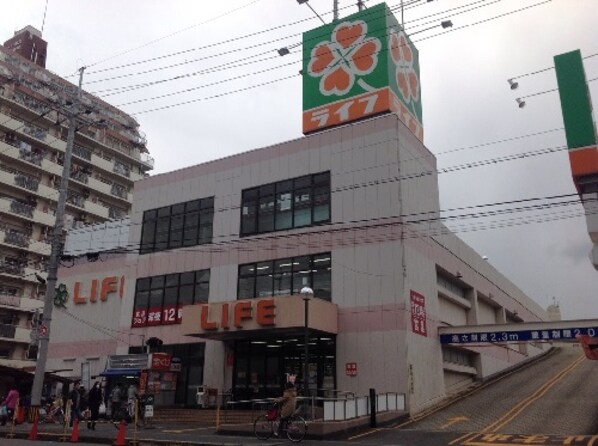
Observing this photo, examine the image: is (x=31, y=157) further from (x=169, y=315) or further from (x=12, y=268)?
(x=169, y=315)

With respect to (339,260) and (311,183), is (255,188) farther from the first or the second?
(339,260)

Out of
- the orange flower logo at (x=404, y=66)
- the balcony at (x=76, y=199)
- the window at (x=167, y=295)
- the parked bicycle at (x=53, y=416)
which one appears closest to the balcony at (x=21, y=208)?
the balcony at (x=76, y=199)

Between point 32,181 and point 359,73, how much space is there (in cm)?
4150

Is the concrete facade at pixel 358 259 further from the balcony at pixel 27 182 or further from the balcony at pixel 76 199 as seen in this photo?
the balcony at pixel 76 199

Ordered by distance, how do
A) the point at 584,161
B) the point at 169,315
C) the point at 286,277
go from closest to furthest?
the point at 584,161 < the point at 286,277 < the point at 169,315

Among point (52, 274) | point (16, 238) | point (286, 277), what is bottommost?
point (52, 274)

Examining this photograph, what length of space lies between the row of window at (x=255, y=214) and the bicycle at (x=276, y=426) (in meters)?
13.3

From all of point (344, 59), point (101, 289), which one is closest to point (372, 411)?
point (344, 59)

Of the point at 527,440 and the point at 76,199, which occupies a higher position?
the point at 76,199

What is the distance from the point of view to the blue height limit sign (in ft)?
93.8

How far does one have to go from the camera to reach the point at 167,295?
36031 mm

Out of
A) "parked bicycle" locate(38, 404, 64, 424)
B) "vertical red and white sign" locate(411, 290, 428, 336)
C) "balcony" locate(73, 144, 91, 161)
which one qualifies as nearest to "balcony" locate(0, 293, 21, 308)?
"balcony" locate(73, 144, 91, 161)

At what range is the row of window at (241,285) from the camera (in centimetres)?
3083

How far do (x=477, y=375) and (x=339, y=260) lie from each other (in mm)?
14640
